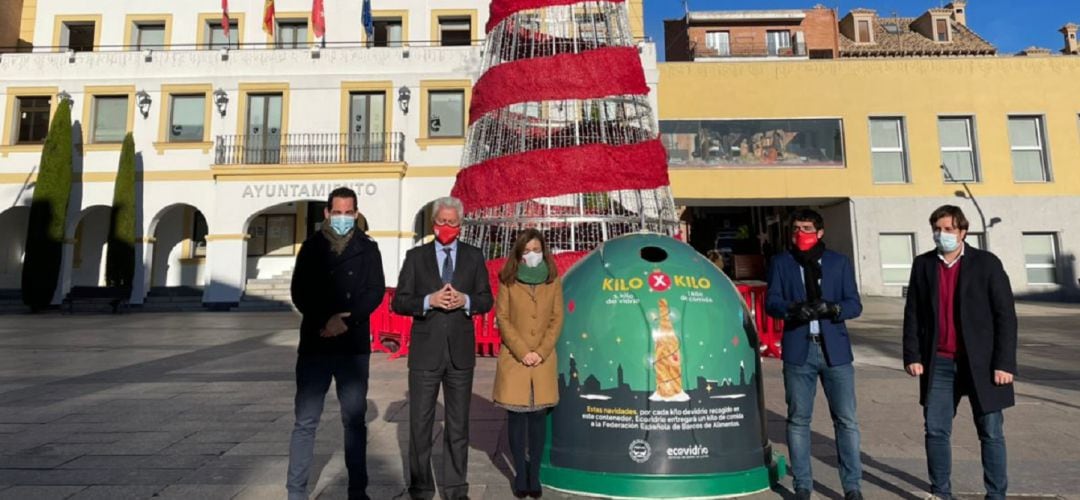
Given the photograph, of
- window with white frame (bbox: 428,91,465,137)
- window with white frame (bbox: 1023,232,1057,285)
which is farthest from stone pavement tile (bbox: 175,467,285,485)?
window with white frame (bbox: 1023,232,1057,285)

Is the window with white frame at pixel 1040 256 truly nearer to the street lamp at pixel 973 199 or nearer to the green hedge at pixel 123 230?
the street lamp at pixel 973 199

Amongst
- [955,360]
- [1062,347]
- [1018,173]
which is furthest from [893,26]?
[955,360]

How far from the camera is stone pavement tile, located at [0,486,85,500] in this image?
11.0 ft

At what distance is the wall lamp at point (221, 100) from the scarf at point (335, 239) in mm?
18888

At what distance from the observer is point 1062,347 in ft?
30.8

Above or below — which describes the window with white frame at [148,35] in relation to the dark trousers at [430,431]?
above

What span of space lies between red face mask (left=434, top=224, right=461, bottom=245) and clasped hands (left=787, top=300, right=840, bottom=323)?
2041 mm

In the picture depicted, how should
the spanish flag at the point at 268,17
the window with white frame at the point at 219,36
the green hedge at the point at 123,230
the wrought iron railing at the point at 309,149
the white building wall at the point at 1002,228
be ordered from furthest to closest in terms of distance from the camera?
the window with white frame at the point at 219,36
the white building wall at the point at 1002,228
the spanish flag at the point at 268,17
the wrought iron railing at the point at 309,149
the green hedge at the point at 123,230

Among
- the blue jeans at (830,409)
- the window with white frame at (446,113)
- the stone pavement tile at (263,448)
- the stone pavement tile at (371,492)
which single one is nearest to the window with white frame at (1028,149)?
the window with white frame at (446,113)

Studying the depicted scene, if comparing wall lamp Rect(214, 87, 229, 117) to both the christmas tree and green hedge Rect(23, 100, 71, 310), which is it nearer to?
green hedge Rect(23, 100, 71, 310)

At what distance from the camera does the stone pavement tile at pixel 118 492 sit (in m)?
3.34

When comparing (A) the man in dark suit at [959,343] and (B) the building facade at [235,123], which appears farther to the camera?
(B) the building facade at [235,123]

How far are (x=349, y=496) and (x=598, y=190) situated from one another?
5.04m

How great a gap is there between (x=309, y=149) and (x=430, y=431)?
17.6 meters
